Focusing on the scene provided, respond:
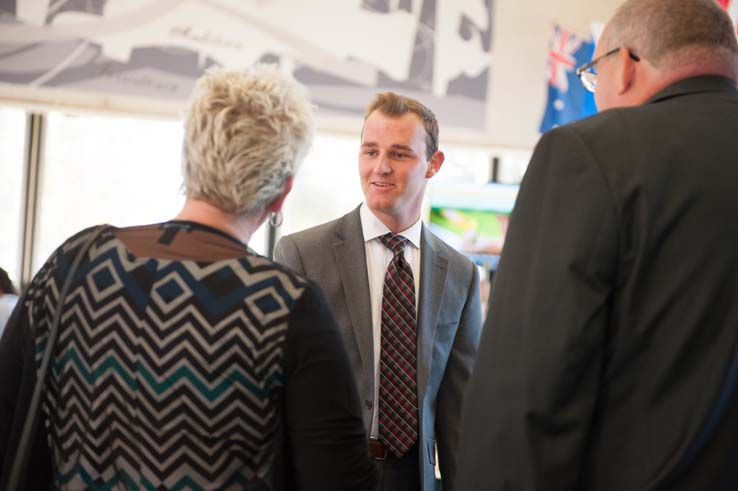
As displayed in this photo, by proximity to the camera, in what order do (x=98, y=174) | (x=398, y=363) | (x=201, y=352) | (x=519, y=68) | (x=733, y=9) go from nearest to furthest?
(x=201, y=352), (x=398, y=363), (x=733, y=9), (x=98, y=174), (x=519, y=68)

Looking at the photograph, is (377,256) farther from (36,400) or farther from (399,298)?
(36,400)

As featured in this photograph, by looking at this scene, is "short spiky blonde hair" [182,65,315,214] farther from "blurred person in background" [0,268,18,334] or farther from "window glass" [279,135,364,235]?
"window glass" [279,135,364,235]

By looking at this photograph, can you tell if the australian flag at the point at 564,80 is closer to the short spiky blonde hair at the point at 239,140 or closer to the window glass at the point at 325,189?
the window glass at the point at 325,189

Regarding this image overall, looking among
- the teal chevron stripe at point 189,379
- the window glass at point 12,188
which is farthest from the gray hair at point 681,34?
the window glass at point 12,188

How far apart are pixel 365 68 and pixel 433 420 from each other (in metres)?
3.76

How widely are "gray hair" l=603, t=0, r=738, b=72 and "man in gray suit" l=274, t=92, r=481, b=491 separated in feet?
3.53

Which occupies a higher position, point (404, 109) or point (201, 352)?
point (404, 109)

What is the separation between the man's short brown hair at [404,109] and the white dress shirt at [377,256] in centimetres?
27

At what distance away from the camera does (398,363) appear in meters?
2.35

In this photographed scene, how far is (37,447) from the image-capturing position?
1.44 m

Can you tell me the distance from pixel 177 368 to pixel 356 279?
1.10m

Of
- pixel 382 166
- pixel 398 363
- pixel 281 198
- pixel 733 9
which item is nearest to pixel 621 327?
pixel 281 198

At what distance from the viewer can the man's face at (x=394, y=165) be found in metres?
2.54

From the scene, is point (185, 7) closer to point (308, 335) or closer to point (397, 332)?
point (397, 332)
